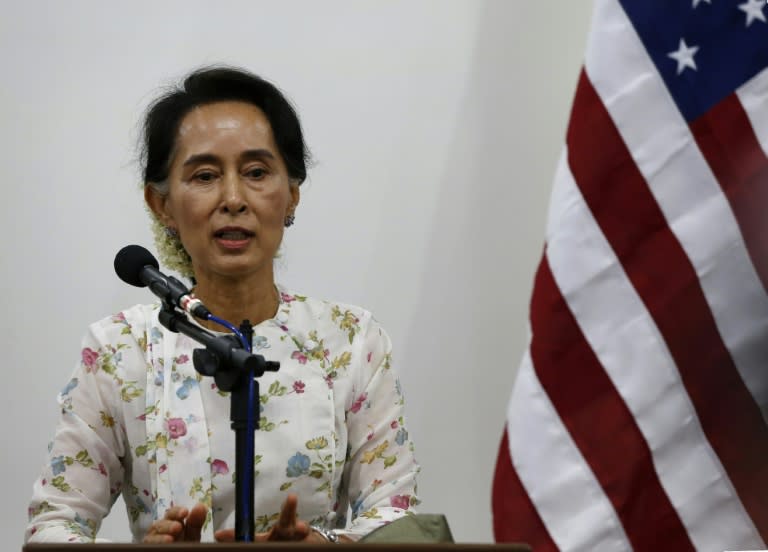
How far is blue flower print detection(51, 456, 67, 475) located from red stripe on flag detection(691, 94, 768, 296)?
3.81ft

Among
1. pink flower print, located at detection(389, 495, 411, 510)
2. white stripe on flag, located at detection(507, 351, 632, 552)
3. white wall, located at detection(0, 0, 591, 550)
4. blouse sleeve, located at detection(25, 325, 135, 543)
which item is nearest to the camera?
white stripe on flag, located at detection(507, 351, 632, 552)

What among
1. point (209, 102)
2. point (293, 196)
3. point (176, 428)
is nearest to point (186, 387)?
point (176, 428)

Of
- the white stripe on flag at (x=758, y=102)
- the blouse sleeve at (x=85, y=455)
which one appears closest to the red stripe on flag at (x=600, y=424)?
the white stripe on flag at (x=758, y=102)

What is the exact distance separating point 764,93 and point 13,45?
5.44 feet

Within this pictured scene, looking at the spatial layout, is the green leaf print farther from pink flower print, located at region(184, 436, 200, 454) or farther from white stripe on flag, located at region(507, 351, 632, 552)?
white stripe on flag, located at region(507, 351, 632, 552)

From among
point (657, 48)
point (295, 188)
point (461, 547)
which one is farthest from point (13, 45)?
point (461, 547)

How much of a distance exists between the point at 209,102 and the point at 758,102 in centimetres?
103

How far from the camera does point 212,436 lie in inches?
82.1

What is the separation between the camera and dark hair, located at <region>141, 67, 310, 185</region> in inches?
87.6

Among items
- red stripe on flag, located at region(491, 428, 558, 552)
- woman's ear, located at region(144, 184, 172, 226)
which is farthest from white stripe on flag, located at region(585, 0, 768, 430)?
woman's ear, located at region(144, 184, 172, 226)

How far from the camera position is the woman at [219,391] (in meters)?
2.04

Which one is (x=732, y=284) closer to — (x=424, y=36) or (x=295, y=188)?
(x=295, y=188)

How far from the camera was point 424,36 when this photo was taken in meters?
2.66

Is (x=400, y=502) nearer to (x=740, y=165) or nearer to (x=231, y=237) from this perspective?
(x=231, y=237)
